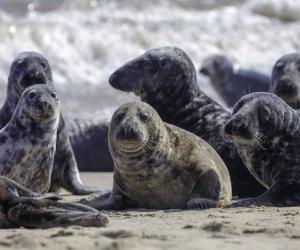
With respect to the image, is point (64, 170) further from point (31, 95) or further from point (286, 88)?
point (286, 88)

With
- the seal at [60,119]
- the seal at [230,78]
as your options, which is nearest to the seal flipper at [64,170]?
the seal at [60,119]

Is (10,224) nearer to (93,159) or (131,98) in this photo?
(93,159)

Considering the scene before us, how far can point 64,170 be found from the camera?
30.3 ft

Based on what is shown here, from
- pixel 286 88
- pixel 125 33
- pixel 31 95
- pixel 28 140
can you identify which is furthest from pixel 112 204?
pixel 125 33

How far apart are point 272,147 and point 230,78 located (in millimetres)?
8585

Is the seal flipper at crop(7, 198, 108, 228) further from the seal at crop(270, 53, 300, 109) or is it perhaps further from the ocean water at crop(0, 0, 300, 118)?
the ocean water at crop(0, 0, 300, 118)

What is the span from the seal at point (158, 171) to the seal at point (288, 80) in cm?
288

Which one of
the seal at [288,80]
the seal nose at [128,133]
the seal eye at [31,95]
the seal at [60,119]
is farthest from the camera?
the seal at [288,80]

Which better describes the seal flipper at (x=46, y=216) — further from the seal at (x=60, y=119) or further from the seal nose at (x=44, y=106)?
the seal at (x=60, y=119)

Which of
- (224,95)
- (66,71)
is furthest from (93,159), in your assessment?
(66,71)

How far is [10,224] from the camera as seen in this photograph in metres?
6.04

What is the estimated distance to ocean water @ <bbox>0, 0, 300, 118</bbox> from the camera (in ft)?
62.3

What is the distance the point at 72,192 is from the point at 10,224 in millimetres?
3131

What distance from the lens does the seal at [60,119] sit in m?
9.05
